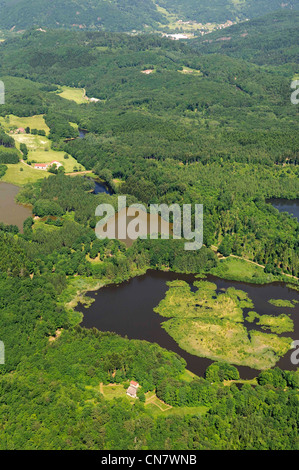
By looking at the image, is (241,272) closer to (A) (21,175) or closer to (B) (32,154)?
(A) (21,175)

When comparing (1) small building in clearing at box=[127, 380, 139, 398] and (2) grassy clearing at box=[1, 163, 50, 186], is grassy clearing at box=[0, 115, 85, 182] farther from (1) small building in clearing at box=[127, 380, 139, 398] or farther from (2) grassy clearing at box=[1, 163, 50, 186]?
(1) small building in clearing at box=[127, 380, 139, 398]

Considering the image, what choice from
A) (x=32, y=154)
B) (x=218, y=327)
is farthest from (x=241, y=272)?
(x=32, y=154)

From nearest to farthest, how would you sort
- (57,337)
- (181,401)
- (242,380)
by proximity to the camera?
(181,401)
(242,380)
(57,337)

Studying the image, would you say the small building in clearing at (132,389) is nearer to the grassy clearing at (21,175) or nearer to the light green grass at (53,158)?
the grassy clearing at (21,175)

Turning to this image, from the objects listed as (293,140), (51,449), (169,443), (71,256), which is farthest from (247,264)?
(293,140)

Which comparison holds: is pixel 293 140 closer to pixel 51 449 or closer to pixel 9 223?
pixel 9 223
